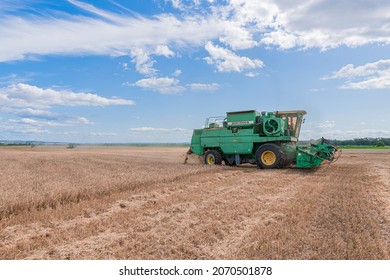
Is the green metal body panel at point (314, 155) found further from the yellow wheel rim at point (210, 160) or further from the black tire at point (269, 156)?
the yellow wheel rim at point (210, 160)

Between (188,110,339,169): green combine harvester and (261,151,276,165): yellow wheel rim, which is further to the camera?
(261,151,276,165): yellow wheel rim

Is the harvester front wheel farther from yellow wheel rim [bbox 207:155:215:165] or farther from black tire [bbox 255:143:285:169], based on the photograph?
yellow wheel rim [bbox 207:155:215:165]

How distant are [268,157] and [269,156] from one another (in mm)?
71

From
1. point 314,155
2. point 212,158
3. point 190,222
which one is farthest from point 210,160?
point 190,222

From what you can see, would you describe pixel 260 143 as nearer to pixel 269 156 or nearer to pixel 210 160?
pixel 269 156

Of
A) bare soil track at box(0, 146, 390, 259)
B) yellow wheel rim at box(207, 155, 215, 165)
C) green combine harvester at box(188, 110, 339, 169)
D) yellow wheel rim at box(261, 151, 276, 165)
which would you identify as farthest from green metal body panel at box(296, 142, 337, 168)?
yellow wheel rim at box(207, 155, 215, 165)

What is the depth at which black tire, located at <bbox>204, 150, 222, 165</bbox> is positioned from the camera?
1726 centimetres

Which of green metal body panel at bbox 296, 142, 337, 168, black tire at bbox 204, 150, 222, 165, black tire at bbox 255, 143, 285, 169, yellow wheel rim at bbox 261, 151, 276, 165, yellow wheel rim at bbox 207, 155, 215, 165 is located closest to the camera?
green metal body panel at bbox 296, 142, 337, 168

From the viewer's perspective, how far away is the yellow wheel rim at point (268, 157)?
15.1 metres

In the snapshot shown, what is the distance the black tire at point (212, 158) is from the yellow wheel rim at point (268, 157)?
2711 mm

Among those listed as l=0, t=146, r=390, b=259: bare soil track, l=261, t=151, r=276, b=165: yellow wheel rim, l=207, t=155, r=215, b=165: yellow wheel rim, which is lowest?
l=0, t=146, r=390, b=259: bare soil track

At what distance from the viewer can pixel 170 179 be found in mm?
10602

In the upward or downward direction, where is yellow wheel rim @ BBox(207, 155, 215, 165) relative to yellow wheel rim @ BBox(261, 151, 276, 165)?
downward

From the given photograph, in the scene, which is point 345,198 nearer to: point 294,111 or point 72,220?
point 72,220
